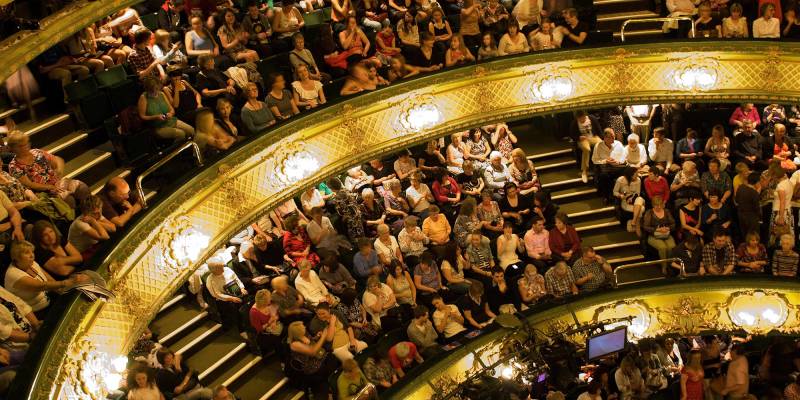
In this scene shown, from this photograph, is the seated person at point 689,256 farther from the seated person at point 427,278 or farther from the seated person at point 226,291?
the seated person at point 226,291

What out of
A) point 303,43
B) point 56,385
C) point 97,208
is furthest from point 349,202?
point 56,385

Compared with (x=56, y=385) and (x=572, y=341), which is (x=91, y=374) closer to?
(x=56, y=385)

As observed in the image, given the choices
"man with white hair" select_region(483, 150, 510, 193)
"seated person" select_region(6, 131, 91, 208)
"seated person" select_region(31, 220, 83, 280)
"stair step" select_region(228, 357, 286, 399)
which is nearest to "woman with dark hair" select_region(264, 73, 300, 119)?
"man with white hair" select_region(483, 150, 510, 193)

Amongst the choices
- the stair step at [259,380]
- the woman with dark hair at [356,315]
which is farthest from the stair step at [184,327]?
the woman with dark hair at [356,315]

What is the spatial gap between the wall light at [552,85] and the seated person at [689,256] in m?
3.02

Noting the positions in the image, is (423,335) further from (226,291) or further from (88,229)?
(88,229)

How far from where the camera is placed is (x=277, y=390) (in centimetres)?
1270

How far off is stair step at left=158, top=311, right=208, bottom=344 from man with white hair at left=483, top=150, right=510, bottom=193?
4.86 m

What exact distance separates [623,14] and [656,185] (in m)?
3.54

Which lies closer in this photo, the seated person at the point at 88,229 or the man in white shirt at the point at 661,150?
the seated person at the point at 88,229

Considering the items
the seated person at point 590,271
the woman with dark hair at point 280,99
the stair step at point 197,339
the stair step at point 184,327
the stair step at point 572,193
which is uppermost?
the woman with dark hair at point 280,99

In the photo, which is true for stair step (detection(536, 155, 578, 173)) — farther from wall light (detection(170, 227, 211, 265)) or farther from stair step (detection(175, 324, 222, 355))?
wall light (detection(170, 227, 211, 265))

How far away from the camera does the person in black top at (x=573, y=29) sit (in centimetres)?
Result: 1565

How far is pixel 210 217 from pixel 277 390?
236 centimetres
